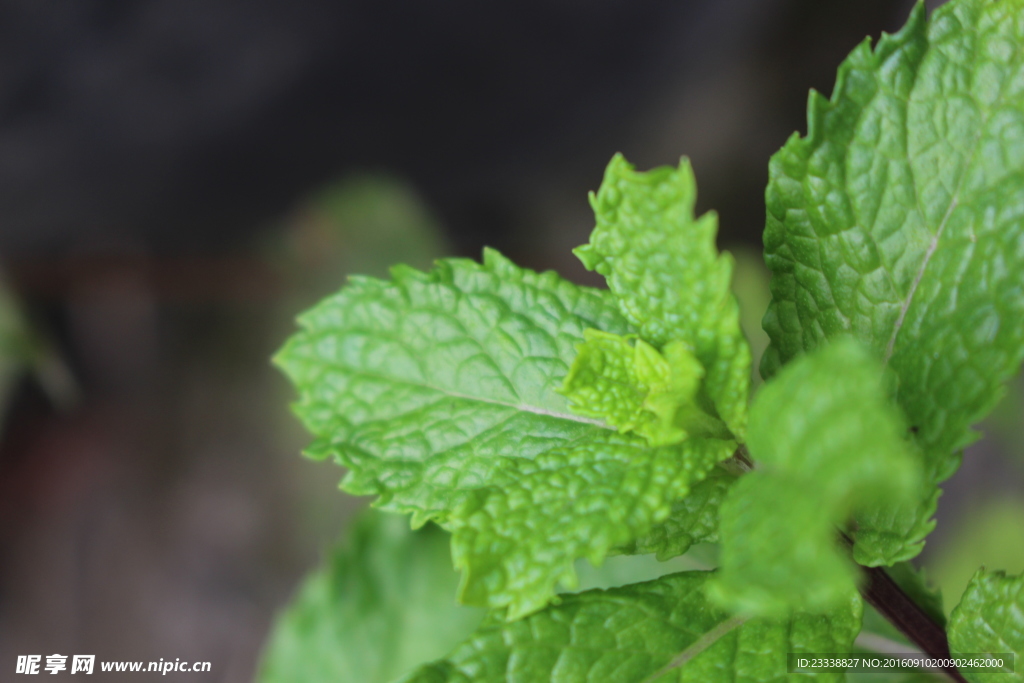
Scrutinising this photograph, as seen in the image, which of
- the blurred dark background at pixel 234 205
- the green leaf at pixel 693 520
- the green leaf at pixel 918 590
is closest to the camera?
the green leaf at pixel 693 520

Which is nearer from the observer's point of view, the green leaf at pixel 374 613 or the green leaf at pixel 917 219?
the green leaf at pixel 917 219

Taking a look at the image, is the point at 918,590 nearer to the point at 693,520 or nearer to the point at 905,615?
the point at 905,615

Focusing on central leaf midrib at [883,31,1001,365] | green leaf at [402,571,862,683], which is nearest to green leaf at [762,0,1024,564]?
central leaf midrib at [883,31,1001,365]

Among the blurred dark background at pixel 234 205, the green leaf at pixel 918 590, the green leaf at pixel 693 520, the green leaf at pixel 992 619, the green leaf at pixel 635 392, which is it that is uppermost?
the blurred dark background at pixel 234 205

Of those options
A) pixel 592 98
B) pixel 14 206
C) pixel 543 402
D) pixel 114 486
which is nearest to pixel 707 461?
pixel 543 402

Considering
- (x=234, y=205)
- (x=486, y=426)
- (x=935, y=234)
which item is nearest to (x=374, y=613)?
(x=486, y=426)

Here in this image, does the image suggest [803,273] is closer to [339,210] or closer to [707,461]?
[707,461]

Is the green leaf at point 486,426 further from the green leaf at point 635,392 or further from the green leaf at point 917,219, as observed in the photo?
the green leaf at point 917,219

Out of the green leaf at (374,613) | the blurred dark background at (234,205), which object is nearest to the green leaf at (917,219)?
the green leaf at (374,613)

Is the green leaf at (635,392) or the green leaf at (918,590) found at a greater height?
the green leaf at (635,392)
